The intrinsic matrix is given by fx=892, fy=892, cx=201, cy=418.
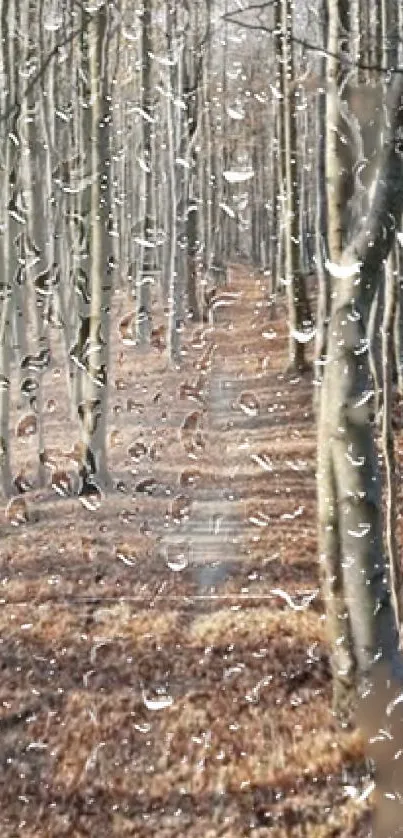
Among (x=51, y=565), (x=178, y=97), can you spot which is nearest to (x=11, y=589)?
(x=51, y=565)

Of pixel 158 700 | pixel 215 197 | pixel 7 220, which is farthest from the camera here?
pixel 7 220

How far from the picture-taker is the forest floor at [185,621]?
115 cm

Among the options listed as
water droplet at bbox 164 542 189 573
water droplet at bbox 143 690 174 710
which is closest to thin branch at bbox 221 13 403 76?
water droplet at bbox 164 542 189 573

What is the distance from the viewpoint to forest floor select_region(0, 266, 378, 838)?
1150mm

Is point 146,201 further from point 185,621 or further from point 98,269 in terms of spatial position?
point 185,621

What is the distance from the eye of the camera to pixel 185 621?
4.09ft

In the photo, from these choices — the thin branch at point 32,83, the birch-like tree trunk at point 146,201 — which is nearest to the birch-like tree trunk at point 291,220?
the birch-like tree trunk at point 146,201

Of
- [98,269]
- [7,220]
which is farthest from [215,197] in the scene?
[7,220]

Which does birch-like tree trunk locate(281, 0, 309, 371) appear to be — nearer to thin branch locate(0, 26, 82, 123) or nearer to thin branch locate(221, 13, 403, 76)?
thin branch locate(221, 13, 403, 76)

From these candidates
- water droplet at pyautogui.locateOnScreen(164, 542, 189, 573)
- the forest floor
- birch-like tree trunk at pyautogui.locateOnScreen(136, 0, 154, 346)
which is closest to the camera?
the forest floor

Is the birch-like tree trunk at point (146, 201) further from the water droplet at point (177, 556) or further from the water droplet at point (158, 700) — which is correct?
the water droplet at point (158, 700)

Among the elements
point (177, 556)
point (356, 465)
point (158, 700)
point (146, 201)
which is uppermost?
point (146, 201)

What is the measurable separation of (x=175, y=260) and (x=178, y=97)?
286mm

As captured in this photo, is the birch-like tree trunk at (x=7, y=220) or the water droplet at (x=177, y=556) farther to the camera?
the birch-like tree trunk at (x=7, y=220)
